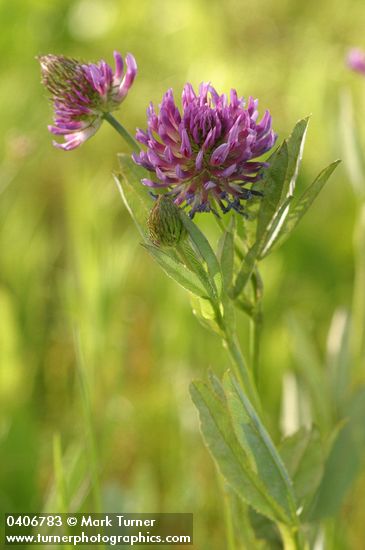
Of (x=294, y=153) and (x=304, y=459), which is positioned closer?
(x=294, y=153)

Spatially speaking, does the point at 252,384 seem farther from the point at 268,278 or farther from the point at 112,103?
the point at 268,278

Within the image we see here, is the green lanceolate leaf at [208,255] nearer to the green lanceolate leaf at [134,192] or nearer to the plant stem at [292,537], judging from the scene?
the green lanceolate leaf at [134,192]

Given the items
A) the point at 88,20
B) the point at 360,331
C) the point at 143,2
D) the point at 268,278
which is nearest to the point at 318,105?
the point at 268,278

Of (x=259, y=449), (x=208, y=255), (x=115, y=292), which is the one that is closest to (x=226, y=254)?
(x=208, y=255)

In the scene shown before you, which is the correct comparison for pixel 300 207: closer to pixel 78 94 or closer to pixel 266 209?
pixel 266 209

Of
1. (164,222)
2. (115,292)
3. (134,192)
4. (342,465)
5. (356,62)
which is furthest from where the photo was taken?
(115,292)

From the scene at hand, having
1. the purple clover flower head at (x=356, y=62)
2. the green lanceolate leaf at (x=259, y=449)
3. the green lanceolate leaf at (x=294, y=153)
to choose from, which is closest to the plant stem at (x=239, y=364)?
the green lanceolate leaf at (x=259, y=449)

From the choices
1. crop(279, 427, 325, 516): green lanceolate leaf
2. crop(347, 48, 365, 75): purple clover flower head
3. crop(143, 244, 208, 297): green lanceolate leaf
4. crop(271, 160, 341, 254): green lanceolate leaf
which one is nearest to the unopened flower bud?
crop(143, 244, 208, 297): green lanceolate leaf
